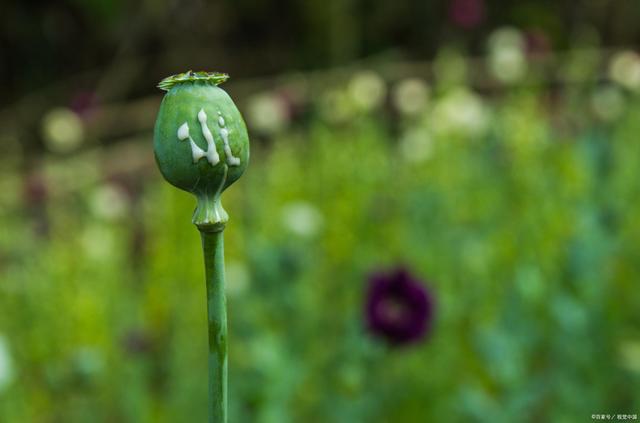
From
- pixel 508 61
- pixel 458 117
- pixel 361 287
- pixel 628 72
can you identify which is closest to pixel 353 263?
pixel 361 287

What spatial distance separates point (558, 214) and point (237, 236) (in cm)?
65

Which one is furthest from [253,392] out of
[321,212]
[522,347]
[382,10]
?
[382,10]

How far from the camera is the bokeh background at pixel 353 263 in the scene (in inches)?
48.4

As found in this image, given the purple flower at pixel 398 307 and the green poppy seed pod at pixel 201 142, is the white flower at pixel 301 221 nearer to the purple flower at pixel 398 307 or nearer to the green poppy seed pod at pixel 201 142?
the purple flower at pixel 398 307

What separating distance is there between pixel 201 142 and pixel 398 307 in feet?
2.90

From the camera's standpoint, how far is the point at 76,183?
7.42ft

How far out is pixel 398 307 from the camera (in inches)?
43.4

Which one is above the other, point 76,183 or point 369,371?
point 76,183

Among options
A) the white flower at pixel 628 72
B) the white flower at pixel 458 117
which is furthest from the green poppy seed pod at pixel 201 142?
the white flower at pixel 628 72

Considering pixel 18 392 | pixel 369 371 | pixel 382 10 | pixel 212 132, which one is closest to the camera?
pixel 212 132

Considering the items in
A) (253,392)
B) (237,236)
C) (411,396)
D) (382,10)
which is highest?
(382,10)

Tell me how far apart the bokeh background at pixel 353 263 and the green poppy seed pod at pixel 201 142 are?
73 cm

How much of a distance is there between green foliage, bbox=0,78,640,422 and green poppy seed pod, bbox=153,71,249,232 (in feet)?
2.41

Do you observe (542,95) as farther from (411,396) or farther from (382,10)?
(411,396)
